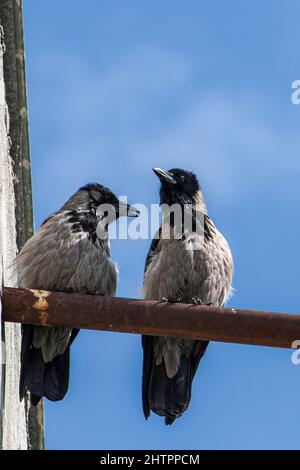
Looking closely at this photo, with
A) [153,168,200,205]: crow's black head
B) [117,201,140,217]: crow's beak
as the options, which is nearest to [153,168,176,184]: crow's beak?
[153,168,200,205]: crow's black head

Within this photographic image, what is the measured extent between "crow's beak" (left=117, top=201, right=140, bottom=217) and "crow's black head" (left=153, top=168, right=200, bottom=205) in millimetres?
234

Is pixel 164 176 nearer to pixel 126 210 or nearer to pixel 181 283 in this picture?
pixel 126 210

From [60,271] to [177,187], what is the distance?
137cm

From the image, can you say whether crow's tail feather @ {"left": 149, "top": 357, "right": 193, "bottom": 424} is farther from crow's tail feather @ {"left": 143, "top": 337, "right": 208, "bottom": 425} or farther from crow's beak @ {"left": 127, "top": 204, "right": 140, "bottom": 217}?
crow's beak @ {"left": 127, "top": 204, "right": 140, "bottom": 217}

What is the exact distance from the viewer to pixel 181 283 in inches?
320

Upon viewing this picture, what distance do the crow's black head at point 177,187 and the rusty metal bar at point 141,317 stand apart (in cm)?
197

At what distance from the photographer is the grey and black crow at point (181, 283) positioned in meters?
7.90

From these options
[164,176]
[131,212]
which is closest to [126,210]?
[131,212]

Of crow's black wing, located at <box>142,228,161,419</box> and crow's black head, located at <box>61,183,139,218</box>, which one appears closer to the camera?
crow's black wing, located at <box>142,228,161,419</box>

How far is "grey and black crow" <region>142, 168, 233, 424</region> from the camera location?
7898 millimetres
